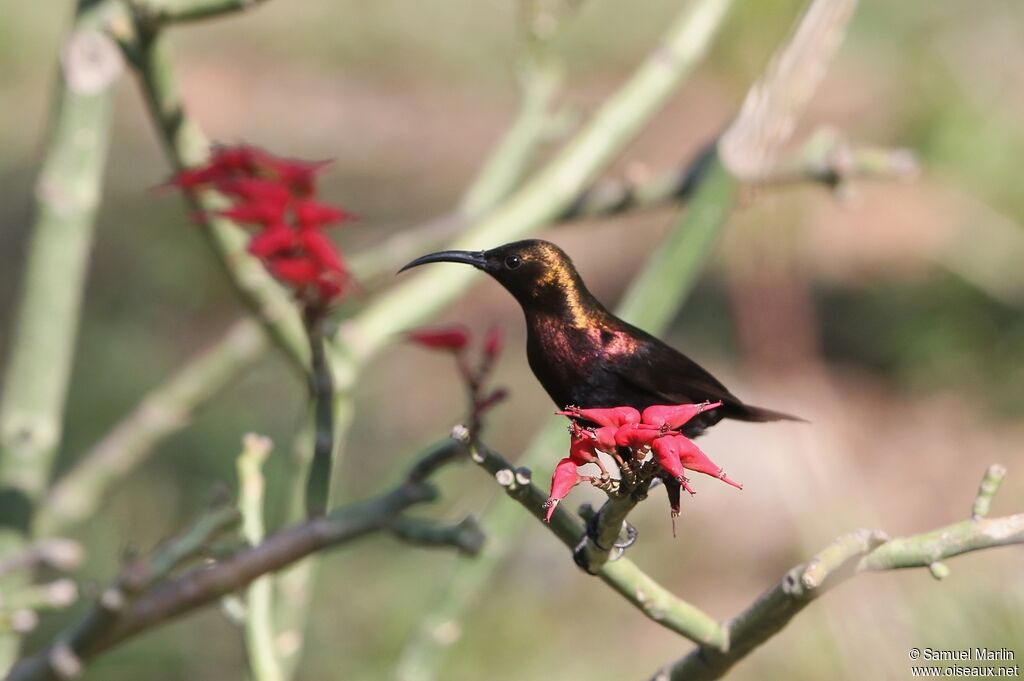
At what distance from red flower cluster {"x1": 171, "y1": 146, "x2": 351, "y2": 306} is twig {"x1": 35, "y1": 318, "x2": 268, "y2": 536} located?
0.41m

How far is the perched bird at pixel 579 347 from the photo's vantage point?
1.24 metres

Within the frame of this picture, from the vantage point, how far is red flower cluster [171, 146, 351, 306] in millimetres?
1233

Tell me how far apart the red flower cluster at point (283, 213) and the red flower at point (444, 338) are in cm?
11

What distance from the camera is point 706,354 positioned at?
199 inches

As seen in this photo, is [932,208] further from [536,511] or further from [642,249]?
[536,511]

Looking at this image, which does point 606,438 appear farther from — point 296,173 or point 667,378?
point 296,173

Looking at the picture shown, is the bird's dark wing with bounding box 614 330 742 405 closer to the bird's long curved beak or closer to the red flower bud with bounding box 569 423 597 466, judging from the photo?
the bird's long curved beak

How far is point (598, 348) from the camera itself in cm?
126

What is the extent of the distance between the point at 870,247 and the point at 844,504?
376cm

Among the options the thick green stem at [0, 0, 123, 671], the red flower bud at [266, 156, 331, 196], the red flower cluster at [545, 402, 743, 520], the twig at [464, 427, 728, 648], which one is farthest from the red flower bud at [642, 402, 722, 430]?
the thick green stem at [0, 0, 123, 671]

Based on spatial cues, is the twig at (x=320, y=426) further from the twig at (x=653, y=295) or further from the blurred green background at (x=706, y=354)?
the blurred green background at (x=706, y=354)

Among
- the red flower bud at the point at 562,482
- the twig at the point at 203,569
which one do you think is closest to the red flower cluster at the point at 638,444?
the red flower bud at the point at 562,482

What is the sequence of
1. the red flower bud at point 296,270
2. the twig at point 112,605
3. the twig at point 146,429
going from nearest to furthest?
the twig at point 112,605 < the red flower bud at point 296,270 < the twig at point 146,429

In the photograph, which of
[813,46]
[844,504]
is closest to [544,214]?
[813,46]
